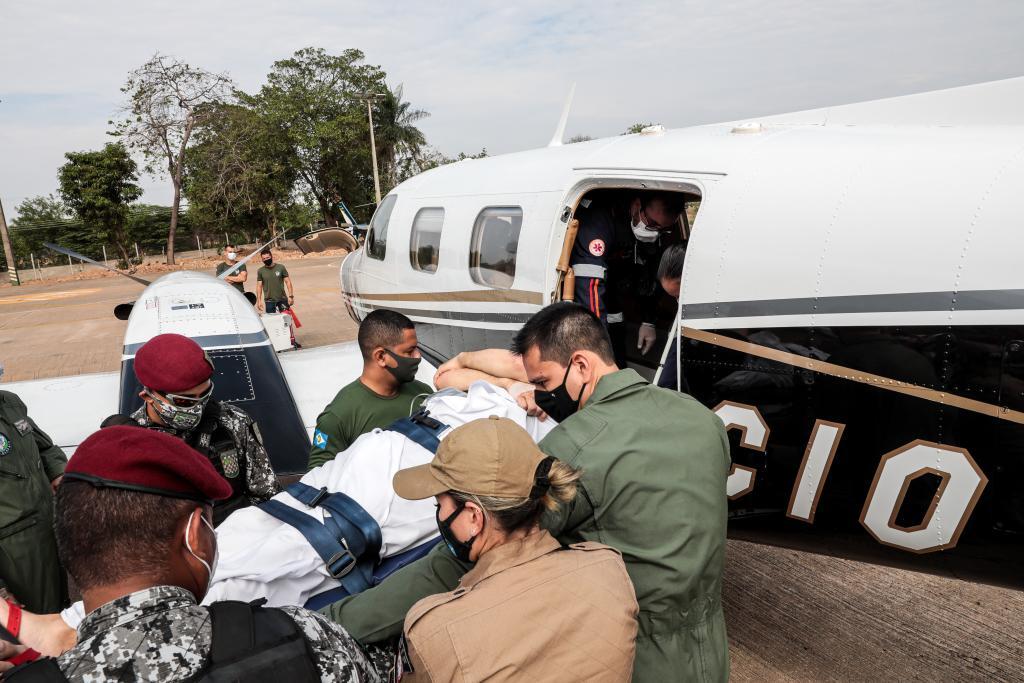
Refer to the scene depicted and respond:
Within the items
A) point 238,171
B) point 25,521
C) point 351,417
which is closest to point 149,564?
point 351,417

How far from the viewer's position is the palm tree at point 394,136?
47.6 meters

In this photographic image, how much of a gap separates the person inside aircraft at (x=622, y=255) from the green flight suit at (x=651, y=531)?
3.05 meters

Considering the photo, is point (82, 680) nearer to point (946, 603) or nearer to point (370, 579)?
point (370, 579)

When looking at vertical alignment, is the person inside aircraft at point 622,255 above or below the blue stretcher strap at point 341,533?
above

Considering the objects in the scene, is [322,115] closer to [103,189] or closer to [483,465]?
[103,189]

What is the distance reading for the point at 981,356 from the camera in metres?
2.88

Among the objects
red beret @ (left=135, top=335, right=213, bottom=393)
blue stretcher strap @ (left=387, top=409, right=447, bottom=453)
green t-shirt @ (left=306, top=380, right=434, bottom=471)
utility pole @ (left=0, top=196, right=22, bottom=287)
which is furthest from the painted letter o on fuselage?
utility pole @ (left=0, top=196, right=22, bottom=287)

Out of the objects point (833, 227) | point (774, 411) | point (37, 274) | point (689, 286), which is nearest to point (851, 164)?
point (833, 227)

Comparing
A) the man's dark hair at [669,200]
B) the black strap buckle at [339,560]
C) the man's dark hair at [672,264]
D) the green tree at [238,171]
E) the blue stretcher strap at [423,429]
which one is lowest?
the black strap buckle at [339,560]

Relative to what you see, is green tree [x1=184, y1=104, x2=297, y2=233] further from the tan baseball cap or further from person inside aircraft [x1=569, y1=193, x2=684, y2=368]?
the tan baseball cap

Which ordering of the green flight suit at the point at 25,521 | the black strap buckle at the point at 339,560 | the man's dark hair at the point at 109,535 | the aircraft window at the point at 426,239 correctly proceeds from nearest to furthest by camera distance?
the man's dark hair at the point at 109,535
the black strap buckle at the point at 339,560
the green flight suit at the point at 25,521
the aircraft window at the point at 426,239

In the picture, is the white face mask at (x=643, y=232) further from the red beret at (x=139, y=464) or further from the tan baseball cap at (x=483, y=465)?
the red beret at (x=139, y=464)

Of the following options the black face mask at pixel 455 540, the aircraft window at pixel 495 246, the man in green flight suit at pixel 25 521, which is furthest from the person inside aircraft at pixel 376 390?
the aircraft window at pixel 495 246

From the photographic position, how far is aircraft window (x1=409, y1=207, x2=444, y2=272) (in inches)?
279
